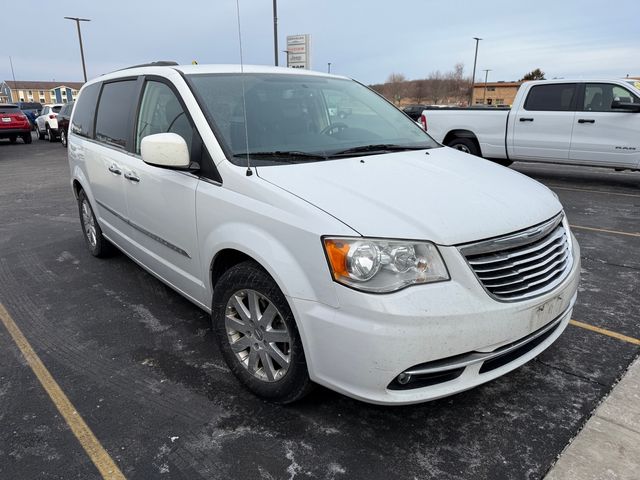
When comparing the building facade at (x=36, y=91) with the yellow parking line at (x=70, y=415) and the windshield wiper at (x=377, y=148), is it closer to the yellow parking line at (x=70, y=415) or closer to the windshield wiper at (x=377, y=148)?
the yellow parking line at (x=70, y=415)

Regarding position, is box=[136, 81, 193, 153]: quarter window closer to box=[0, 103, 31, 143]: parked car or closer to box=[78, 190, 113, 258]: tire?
box=[78, 190, 113, 258]: tire

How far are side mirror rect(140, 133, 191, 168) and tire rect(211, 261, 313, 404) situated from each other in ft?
2.30

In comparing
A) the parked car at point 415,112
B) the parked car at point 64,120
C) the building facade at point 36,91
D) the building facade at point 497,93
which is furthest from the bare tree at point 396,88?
the building facade at point 36,91

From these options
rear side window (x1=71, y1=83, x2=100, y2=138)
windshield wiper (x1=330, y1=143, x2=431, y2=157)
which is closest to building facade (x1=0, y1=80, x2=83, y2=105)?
rear side window (x1=71, y1=83, x2=100, y2=138)

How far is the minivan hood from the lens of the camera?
2.16 metres

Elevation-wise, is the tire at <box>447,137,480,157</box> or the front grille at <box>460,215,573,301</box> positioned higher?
the front grille at <box>460,215,573,301</box>

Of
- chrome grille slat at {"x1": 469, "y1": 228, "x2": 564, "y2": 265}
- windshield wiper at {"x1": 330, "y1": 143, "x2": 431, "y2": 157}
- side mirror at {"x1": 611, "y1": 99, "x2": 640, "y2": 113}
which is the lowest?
chrome grille slat at {"x1": 469, "y1": 228, "x2": 564, "y2": 265}

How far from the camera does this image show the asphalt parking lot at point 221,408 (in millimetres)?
2256

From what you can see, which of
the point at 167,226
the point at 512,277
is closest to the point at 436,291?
the point at 512,277

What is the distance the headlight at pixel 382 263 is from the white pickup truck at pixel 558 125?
8.05 metres

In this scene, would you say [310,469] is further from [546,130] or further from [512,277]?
[546,130]

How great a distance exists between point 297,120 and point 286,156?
51cm

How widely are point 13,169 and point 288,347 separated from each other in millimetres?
13605

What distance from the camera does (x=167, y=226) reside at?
10.6ft
